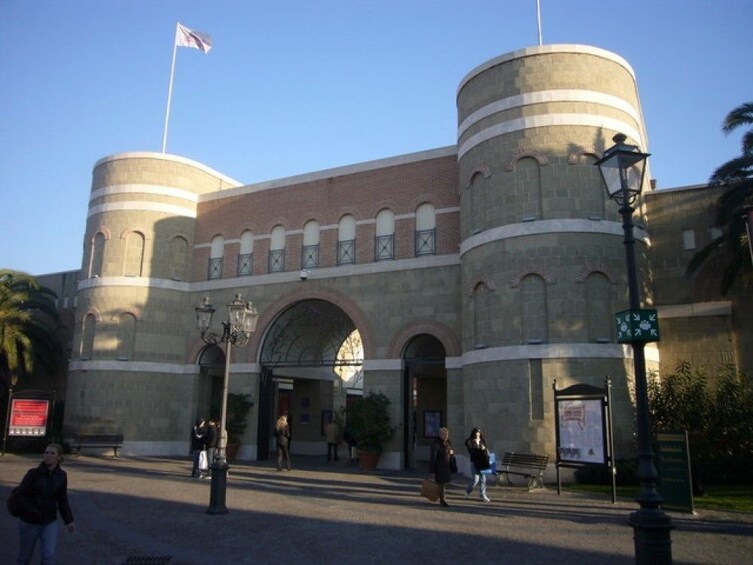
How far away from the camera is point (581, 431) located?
15.0 meters

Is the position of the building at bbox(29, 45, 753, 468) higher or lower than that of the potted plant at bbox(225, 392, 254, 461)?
higher

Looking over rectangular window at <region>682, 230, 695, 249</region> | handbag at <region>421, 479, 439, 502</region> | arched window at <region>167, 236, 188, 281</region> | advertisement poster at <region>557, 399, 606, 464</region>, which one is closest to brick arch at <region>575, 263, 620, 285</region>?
advertisement poster at <region>557, 399, 606, 464</region>

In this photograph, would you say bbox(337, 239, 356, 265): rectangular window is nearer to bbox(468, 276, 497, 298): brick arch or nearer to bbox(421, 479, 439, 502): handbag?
bbox(468, 276, 497, 298): brick arch

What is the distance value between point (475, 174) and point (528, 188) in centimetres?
212

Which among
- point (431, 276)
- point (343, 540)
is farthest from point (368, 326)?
point (343, 540)

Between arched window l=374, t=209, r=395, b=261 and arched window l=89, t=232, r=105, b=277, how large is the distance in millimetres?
12533

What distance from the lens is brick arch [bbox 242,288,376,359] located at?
23.1m

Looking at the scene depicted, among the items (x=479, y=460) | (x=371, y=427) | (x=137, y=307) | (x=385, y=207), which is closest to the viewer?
(x=479, y=460)

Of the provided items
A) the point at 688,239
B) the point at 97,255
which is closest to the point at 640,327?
the point at 688,239

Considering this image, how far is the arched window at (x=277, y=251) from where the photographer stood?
85.1 feet

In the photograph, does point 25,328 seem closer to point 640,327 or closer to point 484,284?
point 484,284

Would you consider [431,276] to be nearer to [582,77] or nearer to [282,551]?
[582,77]

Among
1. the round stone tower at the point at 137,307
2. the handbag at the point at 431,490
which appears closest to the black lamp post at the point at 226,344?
the handbag at the point at 431,490

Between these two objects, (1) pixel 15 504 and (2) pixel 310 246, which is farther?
(2) pixel 310 246
